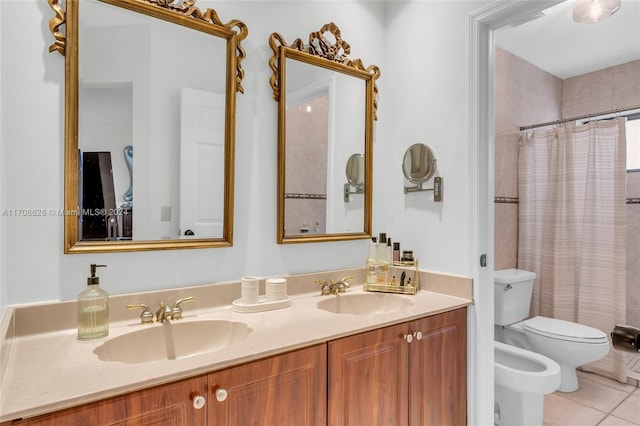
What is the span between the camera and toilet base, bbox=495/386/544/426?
74.9 inches

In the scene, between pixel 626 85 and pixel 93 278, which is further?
pixel 626 85

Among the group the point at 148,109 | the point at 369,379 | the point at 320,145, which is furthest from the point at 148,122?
the point at 369,379

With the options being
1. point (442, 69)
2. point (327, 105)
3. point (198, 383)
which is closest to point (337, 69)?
point (327, 105)

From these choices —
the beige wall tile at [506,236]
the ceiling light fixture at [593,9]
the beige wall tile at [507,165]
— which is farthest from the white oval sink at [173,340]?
the ceiling light fixture at [593,9]

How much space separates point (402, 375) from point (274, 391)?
1.79 ft

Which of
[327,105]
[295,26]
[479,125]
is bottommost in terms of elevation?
[479,125]

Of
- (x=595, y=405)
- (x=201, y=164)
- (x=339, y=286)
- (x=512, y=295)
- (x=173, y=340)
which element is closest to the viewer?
(x=173, y=340)

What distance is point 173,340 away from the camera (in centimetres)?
127

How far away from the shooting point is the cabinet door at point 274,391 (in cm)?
96

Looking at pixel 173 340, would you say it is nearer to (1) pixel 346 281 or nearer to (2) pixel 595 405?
(1) pixel 346 281

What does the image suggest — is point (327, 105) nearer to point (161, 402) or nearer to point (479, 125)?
point (479, 125)

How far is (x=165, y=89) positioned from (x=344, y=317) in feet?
3.57

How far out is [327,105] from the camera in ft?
6.19

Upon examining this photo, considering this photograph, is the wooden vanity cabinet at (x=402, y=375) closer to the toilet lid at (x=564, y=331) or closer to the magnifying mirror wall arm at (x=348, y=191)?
the magnifying mirror wall arm at (x=348, y=191)
